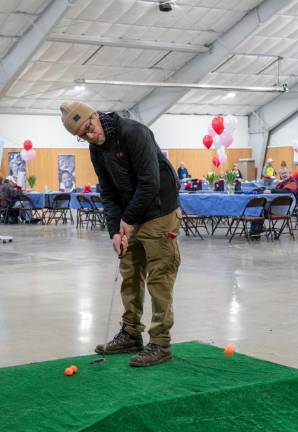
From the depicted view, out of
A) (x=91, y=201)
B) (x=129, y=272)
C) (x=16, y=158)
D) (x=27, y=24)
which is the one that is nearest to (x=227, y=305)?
(x=129, y=272)

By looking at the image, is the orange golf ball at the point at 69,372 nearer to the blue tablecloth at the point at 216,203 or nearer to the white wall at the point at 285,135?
the blue tablecloth at the point at 216,203

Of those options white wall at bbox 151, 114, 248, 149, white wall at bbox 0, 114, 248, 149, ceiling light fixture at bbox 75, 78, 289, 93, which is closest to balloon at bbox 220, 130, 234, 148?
ceiling light fixture at bbox 75, 78, 289, 93

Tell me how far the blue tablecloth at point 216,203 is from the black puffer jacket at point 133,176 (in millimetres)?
7768

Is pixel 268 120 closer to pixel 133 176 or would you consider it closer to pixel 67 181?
pixel 67 181

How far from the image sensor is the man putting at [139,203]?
11.9 ft

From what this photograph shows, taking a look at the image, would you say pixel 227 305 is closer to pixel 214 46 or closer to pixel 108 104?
pixel 214 46

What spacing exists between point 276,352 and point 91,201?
10630 millimetres

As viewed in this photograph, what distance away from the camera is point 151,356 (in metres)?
3.70

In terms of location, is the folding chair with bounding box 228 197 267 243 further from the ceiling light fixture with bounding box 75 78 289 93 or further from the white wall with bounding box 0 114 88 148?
the white wall with bounding box 0 114 88 148

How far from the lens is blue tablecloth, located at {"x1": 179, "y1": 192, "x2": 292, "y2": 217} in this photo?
11602 millimetres

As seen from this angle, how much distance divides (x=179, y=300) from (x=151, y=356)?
248 cm

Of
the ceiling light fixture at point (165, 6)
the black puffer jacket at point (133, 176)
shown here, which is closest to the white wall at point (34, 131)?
the ceiling light fixture at point (165, 6)

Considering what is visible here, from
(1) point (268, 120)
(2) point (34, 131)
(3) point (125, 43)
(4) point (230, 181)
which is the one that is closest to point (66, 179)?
(2) point (34, 131)

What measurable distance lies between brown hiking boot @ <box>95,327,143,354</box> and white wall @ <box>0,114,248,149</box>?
71.1ft
